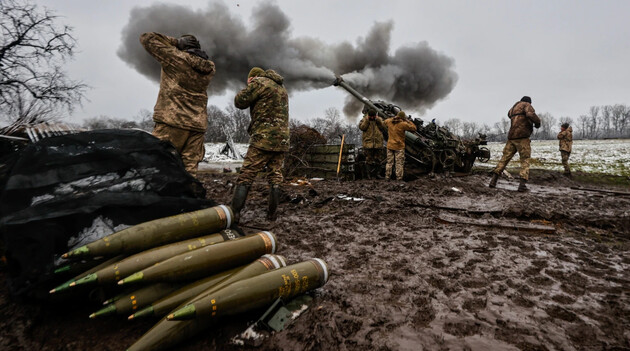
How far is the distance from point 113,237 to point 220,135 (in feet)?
151

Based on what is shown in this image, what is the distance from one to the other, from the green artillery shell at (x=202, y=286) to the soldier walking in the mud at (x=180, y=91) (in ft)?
6.90

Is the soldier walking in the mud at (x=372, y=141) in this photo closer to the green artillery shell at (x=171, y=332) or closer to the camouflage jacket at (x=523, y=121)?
the camouflage jacket at (x=523, y=121)

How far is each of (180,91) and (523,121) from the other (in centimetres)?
700

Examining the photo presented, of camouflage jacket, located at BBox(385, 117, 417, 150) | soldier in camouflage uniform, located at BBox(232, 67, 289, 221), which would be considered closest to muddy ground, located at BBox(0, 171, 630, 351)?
soldier in camouflage uniform, located at BBox(232, 67, 289, 221)

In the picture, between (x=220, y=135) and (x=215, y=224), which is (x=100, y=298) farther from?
(x=220, y=135)

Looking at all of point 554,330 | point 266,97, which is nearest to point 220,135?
point 266,97

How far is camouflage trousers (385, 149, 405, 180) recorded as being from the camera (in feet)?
26.6

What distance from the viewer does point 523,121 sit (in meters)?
6.39

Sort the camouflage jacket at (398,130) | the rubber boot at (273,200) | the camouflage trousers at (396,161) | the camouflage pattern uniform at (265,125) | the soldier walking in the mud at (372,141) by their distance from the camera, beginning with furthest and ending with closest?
the soldier walking in the mud at (372,141) < the camouflage trousers at (396,161) < the camouflage jacket at (398,130) < the rubber boot at (273,200) < the camouflage pattern uniform at (265,125)

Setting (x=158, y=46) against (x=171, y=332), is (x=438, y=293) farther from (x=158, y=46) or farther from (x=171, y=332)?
(x=158, y=46)

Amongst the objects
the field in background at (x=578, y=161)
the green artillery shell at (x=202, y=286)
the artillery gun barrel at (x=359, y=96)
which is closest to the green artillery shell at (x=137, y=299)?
the green artillery shell at (x=202, y=286)

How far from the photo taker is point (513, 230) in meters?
3.35

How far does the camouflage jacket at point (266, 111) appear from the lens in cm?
360

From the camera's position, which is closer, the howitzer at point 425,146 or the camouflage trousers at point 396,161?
the camouflage trousers at point 396,161
